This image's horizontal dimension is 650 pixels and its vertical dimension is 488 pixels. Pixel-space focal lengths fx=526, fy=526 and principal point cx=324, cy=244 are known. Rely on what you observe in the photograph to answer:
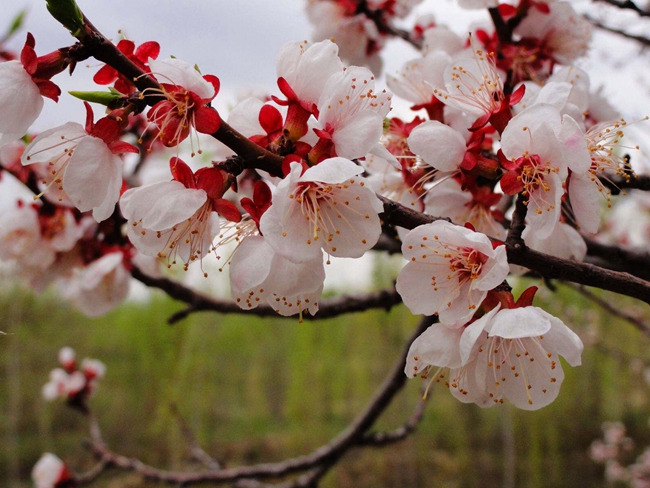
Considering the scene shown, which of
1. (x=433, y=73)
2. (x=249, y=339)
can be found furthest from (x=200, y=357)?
(x=433, y=73)

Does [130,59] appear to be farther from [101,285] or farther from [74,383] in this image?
[74,383]

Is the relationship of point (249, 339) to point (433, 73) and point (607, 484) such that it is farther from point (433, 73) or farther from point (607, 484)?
point (433, 73)

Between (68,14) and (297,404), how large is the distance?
3.07 meters

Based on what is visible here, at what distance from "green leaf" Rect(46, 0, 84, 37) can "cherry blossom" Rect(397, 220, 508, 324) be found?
237 mm

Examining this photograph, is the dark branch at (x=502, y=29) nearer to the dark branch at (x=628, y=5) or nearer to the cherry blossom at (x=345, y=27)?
the dark branch at (x=628, y=5)

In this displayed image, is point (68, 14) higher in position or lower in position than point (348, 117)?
higher

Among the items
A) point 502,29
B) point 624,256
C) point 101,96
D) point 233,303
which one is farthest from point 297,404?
point 101,96

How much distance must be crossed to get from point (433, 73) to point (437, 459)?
3.21 metres

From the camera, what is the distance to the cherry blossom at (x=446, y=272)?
344mm

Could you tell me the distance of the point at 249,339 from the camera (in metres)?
3.41

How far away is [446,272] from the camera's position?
0.38m

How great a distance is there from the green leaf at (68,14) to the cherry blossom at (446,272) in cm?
24

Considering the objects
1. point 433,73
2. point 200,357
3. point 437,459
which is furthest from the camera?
point 437,459

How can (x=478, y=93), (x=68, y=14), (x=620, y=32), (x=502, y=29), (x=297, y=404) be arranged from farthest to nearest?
(x=297, y=404) → (x=620, y=32) → (x=502, y=29) → (x=478, y=93) → (x=68, y=14)
